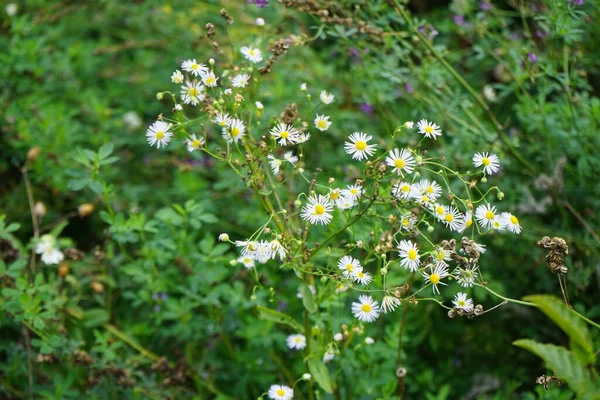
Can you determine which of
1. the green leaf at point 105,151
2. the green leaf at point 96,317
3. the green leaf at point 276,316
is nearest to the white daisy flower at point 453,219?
the green leaf at point 276,316

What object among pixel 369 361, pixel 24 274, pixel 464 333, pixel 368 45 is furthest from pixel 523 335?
pixel 24 274

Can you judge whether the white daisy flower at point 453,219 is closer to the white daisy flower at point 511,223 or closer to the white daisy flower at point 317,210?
the white daisy flower at point 511,223

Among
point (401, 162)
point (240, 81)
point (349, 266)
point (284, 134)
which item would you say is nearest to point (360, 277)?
point (349, 266)

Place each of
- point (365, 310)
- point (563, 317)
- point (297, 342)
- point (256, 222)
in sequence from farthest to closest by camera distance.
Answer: point (256, 222), point (297, 342), point (365, 310), point (563, 317)

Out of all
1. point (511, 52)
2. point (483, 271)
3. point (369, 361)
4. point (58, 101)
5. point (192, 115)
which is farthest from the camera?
point (192, 115)

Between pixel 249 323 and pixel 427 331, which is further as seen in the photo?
pixel 427 331

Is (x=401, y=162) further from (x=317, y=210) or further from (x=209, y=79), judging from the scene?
(x=209, y=79)

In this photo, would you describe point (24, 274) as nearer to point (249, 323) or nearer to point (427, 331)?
point (249, 323)
